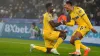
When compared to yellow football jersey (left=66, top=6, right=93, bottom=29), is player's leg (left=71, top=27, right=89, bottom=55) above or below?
below

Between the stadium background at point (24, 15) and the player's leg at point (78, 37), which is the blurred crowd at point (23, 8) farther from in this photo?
the player's leg at point (78, 37)

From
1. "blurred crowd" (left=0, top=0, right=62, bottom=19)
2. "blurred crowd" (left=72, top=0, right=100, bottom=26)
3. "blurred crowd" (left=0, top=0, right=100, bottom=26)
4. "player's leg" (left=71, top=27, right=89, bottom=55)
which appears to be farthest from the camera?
"blurred crowd" (left=0, top=0, right=62, bottom=19)

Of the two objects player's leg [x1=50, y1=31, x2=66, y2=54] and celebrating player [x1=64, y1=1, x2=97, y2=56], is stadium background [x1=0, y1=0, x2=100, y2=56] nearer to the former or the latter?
player's leg [x1=50, y1=31, x2=66, y2=54]

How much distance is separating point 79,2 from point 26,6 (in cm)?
853

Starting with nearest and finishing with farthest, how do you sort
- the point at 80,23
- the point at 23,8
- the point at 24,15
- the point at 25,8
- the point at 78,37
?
the point at 78,37 → the point at 80,23 → the point at 24,15 → the point at 25,8 → the point at 23,8

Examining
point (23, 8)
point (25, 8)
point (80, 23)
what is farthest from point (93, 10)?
point (80, 23)

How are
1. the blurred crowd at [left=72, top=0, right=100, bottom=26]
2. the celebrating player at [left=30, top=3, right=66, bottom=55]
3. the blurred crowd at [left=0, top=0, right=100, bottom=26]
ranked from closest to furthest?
the celebrating player at [left=30, top=3, right=66, bottom=55]
the blurred crowd at [left=72, top=0, right=100, bottom=26]
the blurred crowd at [left=0, top=0, right=100, bottom=26]

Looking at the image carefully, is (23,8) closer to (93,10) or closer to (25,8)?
(25,8)

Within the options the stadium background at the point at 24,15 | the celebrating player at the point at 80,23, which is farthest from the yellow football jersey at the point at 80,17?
the stadium background at the point at 24,15

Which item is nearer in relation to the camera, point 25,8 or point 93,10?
point 93,10

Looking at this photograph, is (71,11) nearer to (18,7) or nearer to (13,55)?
(13,55)

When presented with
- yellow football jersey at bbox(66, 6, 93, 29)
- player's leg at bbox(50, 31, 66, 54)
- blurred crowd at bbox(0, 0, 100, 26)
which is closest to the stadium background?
blurred crowd at bbox(0, 0, 100, 26)

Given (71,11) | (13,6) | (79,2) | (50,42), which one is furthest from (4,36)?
(71,11)

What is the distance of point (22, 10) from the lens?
111 ft
